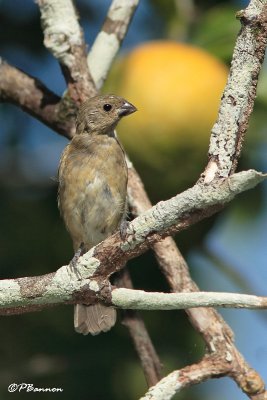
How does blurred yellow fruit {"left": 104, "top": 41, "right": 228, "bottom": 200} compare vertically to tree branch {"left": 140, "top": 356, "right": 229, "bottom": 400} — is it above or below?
above

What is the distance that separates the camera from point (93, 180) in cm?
450

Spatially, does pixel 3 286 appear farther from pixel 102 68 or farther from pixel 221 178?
pixel 102 68

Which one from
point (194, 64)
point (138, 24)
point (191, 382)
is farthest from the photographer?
point (138, 24)

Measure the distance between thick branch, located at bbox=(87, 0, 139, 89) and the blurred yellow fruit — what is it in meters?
0.34

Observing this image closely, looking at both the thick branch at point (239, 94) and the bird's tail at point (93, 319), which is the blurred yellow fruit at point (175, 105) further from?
the thick branch at point (239, 94)

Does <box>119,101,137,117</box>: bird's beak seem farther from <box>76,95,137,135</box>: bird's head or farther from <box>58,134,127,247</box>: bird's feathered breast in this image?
<box>58,134,127,247</box>: bird's feathered breast

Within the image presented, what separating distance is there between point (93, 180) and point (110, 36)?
0.64 metres

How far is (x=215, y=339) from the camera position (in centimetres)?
378

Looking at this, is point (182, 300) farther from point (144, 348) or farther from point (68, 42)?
point (68, 42)

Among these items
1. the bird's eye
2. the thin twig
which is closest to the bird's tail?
the thin twig

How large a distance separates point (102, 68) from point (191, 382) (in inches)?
63.6

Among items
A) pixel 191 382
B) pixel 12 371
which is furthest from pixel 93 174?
pixel 191 382

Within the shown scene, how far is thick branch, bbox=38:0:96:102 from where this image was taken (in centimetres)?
440

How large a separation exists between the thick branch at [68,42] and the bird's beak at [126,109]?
0.24 m
